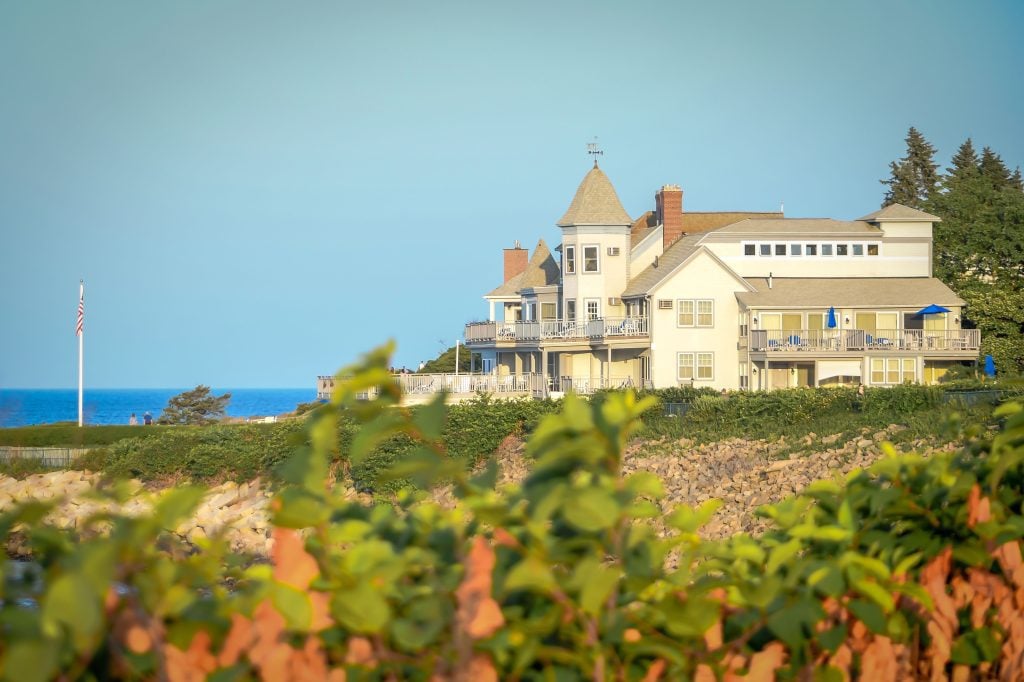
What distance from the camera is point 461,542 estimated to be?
2.30 meters

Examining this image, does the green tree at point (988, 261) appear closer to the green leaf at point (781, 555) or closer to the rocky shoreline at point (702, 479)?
the rocky shoreline at point (702, 479)

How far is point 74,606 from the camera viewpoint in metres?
1.69

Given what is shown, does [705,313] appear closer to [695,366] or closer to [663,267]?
[695,366]

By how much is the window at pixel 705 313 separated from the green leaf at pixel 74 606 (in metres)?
43.6

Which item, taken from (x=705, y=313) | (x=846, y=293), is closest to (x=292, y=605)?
(x=705, y=313)

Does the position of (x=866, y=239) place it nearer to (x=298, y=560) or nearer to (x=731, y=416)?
(x=731, y=416)

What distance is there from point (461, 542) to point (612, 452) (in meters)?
0.39

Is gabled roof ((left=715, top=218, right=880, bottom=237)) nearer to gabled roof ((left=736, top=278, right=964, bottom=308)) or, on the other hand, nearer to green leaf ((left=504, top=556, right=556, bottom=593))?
gabled roof ((left=736, top=278, right=964, bottom=308))

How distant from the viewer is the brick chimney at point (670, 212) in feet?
164

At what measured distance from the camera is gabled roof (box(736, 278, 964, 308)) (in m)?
44.3

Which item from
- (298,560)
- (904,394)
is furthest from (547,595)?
(904,394)

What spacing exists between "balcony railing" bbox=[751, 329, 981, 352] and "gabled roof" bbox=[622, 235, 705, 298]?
4012 mm

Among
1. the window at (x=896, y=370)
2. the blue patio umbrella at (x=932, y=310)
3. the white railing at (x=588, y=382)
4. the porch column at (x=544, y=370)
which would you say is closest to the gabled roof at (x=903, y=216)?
the blue patio umbrella at (x=932, y=310)

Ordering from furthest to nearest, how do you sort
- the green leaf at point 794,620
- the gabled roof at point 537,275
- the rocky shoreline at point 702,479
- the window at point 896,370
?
the gabled roof at point 537,275 → the window at point 896,370 → the rocky shoreline at point 702,479 → the green leaf at point 794,620
